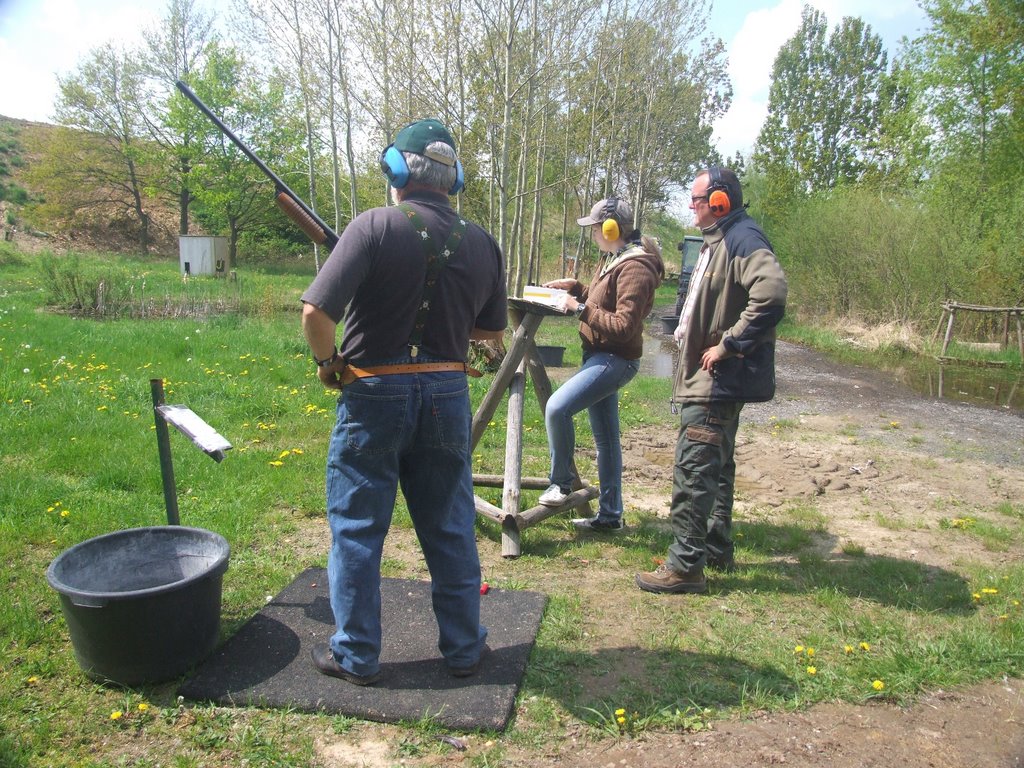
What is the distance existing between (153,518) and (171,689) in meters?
1.81

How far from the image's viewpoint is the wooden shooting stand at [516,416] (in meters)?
4.42

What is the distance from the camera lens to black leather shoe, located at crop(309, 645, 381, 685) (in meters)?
2.95

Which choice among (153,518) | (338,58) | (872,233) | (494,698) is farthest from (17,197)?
(494,698)

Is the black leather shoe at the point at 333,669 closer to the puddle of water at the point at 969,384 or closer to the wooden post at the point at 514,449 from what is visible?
the wooden post at the point at 514,449

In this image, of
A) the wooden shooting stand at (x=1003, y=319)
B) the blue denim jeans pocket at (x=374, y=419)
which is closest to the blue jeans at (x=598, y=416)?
the blue denim jeans pocket at (x=374, y=419)

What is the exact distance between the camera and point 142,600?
2.79 m

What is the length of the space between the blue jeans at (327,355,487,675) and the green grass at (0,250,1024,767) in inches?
13.8

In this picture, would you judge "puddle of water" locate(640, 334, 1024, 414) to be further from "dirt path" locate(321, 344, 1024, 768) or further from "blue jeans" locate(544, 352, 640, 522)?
"blue jeans" locate(544, 352, 640, 522)

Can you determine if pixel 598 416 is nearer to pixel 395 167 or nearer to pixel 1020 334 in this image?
pixel 395 167

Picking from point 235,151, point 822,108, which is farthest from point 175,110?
point 822,108

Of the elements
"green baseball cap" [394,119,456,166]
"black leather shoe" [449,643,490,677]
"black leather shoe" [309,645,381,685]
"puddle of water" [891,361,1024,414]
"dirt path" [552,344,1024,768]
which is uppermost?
"green baseball cap" [394,119,456,166]

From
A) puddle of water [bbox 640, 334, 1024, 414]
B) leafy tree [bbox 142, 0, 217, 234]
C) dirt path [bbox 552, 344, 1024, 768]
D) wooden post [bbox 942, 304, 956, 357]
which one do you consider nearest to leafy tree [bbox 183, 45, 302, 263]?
leafy tree [bbox 142, 0, 217, 234]

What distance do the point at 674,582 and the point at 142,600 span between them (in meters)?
2.52

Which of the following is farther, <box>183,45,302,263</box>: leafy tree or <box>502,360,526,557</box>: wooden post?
<box>183,45,302,263</box>: leafy tree
